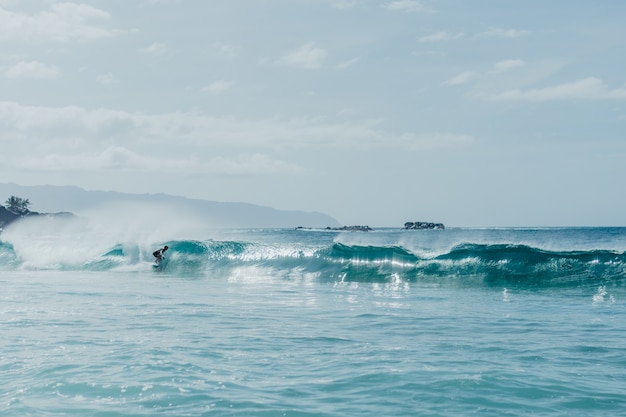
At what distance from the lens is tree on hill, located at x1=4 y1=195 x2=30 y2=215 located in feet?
472

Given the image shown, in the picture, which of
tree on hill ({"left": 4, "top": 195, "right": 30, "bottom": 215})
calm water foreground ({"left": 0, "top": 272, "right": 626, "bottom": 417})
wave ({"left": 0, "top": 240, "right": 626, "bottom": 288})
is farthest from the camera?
tree on hill ({"left": 4, "top": 195, "right": 30, "bottom": 215})

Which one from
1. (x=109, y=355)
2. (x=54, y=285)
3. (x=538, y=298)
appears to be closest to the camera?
(x=109, y=355)

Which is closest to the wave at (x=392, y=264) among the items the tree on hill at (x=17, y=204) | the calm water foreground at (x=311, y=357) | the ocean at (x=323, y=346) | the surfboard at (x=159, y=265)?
the ocean at (x=323, y=346)

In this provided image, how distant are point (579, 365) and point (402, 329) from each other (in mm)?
3845

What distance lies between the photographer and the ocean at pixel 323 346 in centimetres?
720

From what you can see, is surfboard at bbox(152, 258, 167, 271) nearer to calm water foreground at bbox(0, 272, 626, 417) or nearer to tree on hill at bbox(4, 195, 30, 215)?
calm water foreground at bbox(0, 272, 626, 417)

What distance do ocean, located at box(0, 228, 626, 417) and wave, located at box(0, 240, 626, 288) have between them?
0.19 metres

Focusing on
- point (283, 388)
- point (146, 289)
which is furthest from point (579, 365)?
point (146, 289)

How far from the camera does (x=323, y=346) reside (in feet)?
34.2

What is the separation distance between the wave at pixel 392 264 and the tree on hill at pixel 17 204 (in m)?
122

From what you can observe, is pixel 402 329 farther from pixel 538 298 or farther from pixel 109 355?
pixel 538 298

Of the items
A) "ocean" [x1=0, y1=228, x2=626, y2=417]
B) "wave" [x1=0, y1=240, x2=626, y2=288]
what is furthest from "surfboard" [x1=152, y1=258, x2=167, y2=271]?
"ocean" [x1=0, y1=228, x2=626, y2=417]

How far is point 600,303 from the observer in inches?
653

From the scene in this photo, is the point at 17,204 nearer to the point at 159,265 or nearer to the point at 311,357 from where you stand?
the point at 159,265
